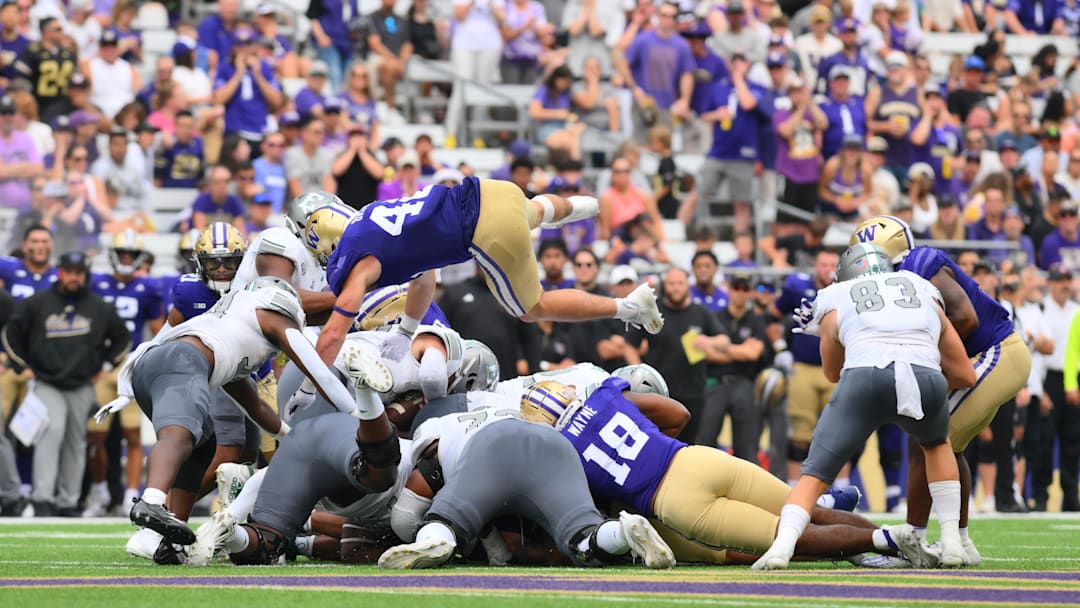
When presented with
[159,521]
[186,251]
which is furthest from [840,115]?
[159,521]

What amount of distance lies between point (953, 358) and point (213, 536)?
11.0ft

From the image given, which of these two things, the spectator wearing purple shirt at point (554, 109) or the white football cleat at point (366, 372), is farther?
the spectator wearing purple shirt at point (554, 109)

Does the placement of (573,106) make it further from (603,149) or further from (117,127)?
(117,127)

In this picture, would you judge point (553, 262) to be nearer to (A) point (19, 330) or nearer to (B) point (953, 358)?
(A) point (19, 330)

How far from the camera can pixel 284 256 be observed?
9.14 m

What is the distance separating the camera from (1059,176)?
20016 millimetres

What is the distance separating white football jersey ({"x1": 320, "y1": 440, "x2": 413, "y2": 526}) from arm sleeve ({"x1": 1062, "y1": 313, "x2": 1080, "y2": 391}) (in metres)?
9.20

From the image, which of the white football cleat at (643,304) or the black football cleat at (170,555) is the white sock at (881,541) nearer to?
the white football cleat at (643,304)

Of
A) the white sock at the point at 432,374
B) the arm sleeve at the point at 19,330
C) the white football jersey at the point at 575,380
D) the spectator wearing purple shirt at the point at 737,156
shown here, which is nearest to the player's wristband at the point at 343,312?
the white sock at the point at 432,374

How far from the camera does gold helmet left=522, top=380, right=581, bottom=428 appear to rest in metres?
8.23

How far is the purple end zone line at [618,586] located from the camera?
583 centimetres

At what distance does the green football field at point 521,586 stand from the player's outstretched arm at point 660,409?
3.07 ft

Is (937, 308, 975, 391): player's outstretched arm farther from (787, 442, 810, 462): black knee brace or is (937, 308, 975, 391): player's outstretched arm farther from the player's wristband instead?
(787, 442, 810, 462): black knee brace

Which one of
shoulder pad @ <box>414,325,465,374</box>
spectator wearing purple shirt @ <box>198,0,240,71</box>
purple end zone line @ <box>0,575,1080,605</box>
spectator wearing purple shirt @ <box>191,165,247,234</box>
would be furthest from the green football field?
spectator wearing purple shirt @ <box>198,0,240,71</box>
